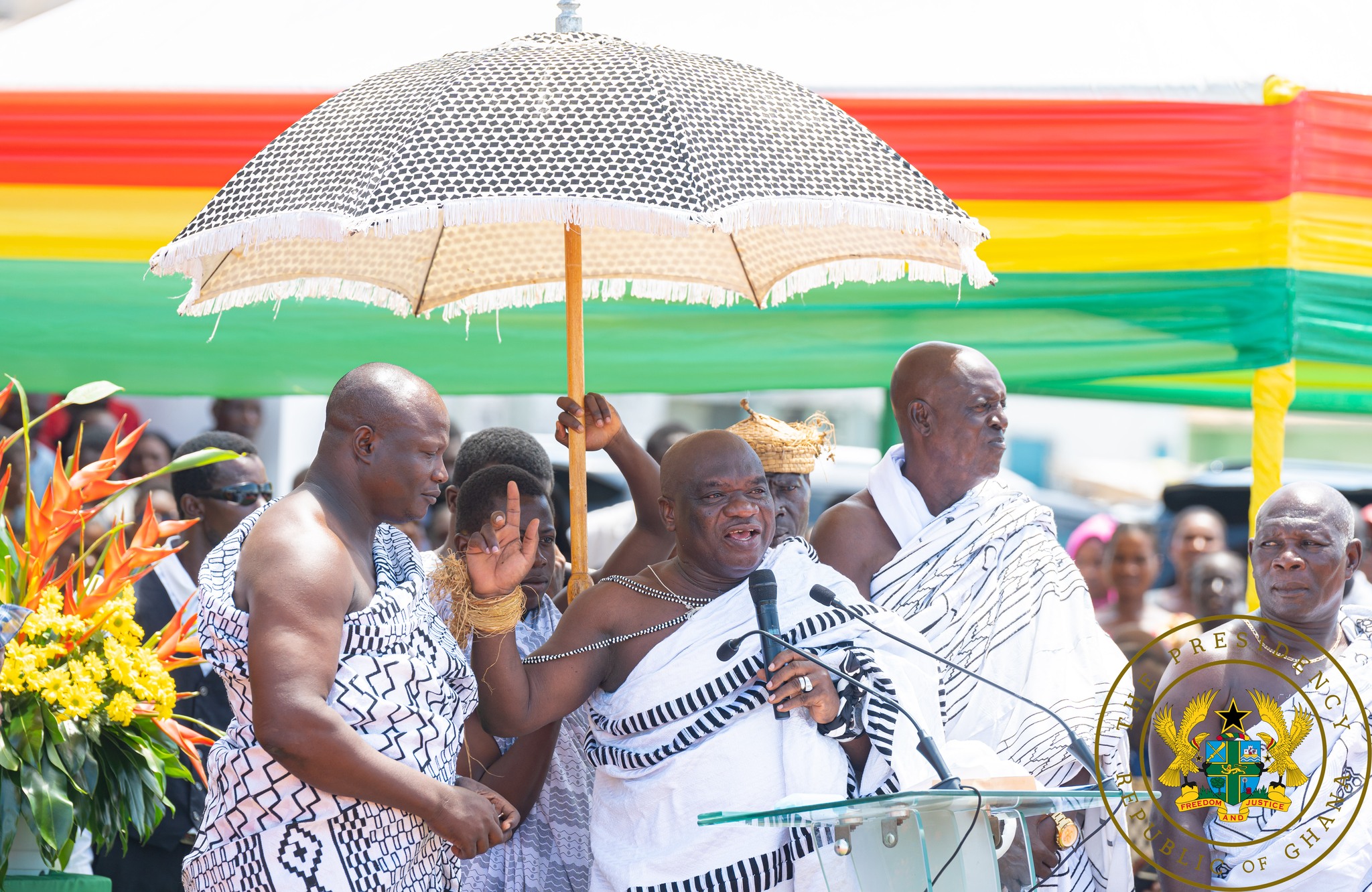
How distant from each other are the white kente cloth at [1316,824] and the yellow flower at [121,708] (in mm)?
2904

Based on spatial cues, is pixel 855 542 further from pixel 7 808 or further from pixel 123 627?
pixel 7 808

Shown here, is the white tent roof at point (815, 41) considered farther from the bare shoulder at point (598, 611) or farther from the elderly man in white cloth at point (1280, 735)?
the bare shoulder at point (598, 611)

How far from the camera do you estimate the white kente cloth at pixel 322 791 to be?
3299 mm

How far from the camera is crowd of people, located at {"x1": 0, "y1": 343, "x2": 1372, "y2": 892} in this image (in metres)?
3.30

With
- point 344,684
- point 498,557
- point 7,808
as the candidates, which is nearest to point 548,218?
point 498,557

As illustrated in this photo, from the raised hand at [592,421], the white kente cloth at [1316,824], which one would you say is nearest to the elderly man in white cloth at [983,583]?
the white kente cloth at [1316,824]

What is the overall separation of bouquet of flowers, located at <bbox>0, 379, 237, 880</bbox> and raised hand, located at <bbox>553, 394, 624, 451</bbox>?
3.06 ft

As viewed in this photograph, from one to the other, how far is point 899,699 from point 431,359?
2770 mm

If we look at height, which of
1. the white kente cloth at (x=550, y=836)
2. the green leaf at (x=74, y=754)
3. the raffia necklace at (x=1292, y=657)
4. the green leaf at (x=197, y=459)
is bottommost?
the white kente cloth at (x=550, y=836)

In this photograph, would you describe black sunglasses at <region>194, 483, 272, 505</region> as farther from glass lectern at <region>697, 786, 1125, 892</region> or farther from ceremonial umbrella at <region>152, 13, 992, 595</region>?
glass lectern at <region>697, 786, 1125, 892</region>

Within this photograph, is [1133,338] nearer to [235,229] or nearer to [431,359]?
[431,359]

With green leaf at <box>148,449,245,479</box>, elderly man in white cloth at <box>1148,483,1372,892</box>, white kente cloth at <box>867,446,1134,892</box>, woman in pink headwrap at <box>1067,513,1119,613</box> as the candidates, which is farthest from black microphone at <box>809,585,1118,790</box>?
woman in pink headwrap at <box>1067,513,1119,613</box>

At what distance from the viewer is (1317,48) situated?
506cm

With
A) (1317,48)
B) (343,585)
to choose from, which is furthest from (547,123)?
(1317,48)
